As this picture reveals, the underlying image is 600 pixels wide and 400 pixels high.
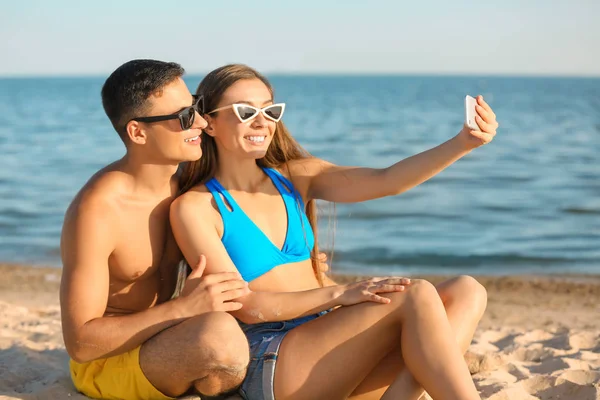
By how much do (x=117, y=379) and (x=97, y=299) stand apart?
486 mm

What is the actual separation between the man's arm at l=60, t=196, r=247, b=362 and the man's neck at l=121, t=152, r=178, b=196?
267 millimetres

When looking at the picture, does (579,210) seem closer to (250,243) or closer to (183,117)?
(250,243)

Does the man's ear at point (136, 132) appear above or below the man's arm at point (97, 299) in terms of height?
above

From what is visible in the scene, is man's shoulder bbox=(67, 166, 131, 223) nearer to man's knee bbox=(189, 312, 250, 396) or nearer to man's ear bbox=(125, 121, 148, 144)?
man's ear bbox=(125, 121, 148, 144)

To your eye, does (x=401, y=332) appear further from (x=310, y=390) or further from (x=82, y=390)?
(x=82, y=390)

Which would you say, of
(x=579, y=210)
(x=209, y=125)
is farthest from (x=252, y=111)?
(x=579, y=210)

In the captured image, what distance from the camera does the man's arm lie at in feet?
11.5

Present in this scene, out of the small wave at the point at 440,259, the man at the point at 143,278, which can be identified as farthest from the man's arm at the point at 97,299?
the small wave at the point at 440,259

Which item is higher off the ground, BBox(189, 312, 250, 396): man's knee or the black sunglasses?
the black sunglasses

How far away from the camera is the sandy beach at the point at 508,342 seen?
4.23 meters

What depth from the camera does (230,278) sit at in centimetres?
355

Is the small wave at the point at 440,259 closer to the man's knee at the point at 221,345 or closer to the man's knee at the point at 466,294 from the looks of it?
the man's knee at the point at 466,294

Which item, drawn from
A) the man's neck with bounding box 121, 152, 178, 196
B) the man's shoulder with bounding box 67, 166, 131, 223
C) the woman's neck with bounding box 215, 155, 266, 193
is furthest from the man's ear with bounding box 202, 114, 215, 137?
the man's shoulder with bounding box 67, 166, 131, 223

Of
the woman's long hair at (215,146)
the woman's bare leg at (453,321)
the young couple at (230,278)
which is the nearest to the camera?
the young couple at (230,278)
